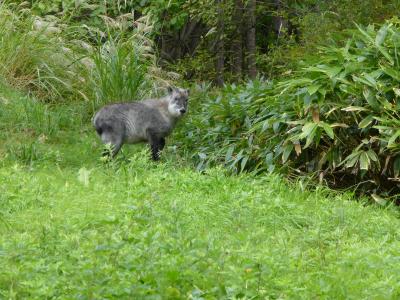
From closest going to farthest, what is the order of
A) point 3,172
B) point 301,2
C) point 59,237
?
point 59,237, point 3,172, point 301,2

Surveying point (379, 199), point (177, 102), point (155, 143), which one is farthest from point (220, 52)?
point (379, 199)

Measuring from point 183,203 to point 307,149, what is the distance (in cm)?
234

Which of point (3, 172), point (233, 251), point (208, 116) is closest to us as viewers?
point (233, 251)

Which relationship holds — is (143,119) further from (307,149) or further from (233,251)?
(233,251)

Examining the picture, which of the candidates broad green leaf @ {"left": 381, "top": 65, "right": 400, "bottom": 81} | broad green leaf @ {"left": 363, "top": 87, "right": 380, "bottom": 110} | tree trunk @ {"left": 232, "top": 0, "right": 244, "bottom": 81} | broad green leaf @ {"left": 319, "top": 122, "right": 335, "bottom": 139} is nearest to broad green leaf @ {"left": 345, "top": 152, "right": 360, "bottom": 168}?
broad green leaf @ {"left": 319, "top": 122, "right": 335, "bottom": 139}

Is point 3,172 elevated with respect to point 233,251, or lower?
lower

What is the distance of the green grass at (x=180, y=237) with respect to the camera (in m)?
4.99

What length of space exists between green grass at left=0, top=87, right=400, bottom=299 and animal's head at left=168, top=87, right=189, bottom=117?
5.45 ft

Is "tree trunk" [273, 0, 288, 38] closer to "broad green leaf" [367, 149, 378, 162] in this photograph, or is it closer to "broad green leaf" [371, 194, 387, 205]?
"broad green leaf" [367, 149, 378, 162]

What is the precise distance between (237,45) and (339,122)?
834 centimetres

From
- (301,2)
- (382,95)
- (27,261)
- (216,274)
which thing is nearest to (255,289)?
(216,274)

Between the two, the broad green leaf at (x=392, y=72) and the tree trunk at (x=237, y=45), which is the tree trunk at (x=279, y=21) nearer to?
the tree trunk at (x=237, y=45)

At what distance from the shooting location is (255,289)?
16.5ft

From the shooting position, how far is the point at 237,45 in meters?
17.2
